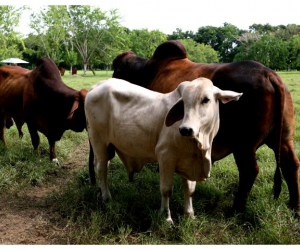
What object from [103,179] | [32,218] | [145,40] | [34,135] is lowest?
[32,218]

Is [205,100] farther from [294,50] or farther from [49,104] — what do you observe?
[294,50]

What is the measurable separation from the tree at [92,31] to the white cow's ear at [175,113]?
29088mm

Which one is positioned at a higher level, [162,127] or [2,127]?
[162,127]

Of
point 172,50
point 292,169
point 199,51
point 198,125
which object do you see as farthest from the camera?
point 199,51

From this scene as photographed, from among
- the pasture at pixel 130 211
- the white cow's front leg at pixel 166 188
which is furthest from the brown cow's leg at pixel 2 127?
the white cow's front leg at pixel 166 188

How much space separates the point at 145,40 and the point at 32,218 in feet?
102

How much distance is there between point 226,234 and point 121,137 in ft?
4.40

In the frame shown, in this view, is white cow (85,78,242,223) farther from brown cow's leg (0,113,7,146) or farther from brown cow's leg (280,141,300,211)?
brown cow's leg (0,113,7,146)

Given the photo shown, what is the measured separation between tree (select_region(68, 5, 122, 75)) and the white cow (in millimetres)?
28307

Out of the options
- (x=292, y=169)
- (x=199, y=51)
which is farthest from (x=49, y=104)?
(x=199, y=51)

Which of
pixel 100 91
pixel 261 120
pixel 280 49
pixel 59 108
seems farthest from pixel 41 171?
pixel 280 49

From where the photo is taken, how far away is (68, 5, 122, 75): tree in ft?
100

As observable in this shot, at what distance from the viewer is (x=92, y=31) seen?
3256cm

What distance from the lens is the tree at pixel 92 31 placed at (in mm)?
30562
